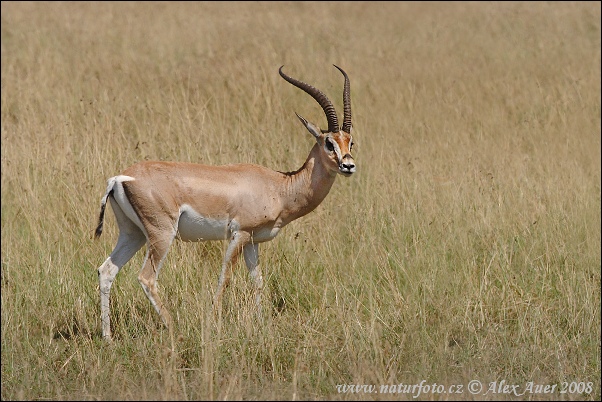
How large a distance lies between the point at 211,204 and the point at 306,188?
2.30ft

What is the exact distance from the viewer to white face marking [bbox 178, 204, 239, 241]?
5711 mm

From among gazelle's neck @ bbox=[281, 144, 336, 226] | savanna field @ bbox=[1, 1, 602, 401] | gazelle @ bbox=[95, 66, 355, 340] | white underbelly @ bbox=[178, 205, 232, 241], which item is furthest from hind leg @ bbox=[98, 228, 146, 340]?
gazelle's neck @ bbox=[281, 144, 336, 226]

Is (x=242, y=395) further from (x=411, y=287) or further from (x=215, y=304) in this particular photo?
(x=411, y=287)

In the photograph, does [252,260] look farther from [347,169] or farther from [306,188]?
[347,169]

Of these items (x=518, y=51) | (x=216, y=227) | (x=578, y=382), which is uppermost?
(x=518, y=51)

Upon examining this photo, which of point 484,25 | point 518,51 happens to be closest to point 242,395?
point 518,51

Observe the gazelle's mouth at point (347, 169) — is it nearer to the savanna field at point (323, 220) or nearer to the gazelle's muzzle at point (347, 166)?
the gazelle's muzzle at point (347, 166)

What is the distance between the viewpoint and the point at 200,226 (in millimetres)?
5758

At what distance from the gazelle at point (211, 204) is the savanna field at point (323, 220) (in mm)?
281

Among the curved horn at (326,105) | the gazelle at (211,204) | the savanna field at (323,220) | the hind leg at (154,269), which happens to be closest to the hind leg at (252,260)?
the gazelle at (211,204)

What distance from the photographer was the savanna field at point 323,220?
16.1 ft

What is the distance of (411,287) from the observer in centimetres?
593

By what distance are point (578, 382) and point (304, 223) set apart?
293cm

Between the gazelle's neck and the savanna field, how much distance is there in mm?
465
